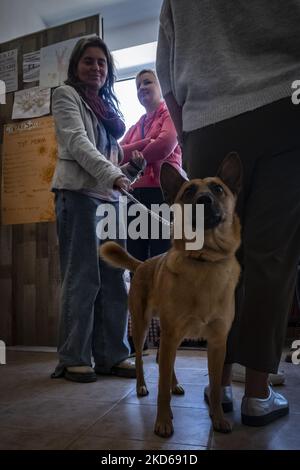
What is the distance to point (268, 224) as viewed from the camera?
1.13 meters

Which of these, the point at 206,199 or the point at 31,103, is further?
the point at 31,103

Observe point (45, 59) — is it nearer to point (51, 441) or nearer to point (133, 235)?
point (133, 235)

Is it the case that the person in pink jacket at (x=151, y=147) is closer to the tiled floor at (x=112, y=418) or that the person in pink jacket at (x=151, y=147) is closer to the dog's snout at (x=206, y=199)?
the tiled floor at (x=112, y=418)

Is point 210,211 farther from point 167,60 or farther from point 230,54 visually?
point 167,60

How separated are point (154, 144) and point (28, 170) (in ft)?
3.46

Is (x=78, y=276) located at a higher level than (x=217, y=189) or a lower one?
lower

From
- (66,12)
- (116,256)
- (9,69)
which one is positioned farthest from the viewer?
(66,12)

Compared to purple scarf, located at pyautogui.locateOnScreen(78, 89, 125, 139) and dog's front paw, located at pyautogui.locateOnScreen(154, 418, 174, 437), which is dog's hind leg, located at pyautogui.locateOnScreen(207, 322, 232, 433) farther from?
purple scarf, located at pyautogui.locateOnScreen(78, 89, 125, 139)

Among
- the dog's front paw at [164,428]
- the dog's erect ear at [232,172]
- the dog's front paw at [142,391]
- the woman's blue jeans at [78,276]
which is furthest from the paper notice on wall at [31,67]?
the dog's front paw at [164,428]

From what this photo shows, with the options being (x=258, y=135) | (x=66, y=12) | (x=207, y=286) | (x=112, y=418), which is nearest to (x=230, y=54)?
(x=258, y=135)

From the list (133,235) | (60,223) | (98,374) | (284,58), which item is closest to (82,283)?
(60,223)

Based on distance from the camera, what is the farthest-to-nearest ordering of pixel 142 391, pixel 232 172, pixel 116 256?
pixel 116 256
pixel 142 391
pixel 232 172

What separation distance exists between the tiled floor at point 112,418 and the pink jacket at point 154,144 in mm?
1053
